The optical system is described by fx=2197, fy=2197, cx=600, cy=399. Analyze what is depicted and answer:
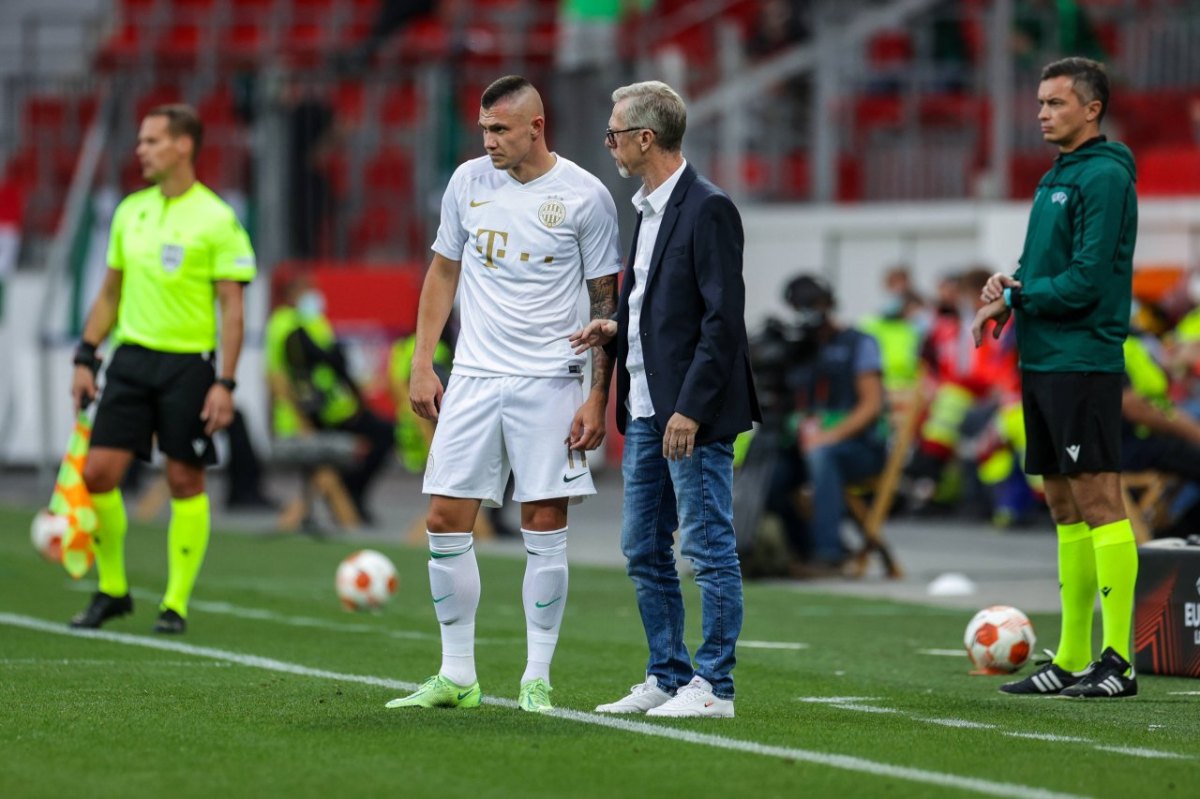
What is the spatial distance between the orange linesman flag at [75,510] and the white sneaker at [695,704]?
4.12 metres

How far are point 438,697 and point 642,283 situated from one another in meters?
1.51

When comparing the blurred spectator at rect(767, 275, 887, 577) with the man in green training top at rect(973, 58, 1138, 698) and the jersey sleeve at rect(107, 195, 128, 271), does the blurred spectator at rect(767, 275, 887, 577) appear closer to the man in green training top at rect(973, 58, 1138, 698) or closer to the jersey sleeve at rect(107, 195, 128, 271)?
the jersey sleeve at rect(107, 195, 128, 271)

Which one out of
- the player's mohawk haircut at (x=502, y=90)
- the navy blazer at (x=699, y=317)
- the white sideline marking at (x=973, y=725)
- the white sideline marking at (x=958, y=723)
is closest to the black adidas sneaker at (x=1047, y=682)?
the white sideline marking at (x=973, y=725)

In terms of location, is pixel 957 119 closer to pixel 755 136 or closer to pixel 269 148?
pixel 755 136

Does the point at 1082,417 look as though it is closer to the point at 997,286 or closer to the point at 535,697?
the point at 997,286

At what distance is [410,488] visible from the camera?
23.0 metres

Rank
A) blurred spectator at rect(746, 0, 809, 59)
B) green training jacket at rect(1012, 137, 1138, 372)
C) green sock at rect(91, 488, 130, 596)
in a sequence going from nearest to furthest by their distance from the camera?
1. green training jacket at rect(1012, 137, 1138, 372)
2. green sock at rect(91, 488, 130, 596)
3. blurred spectator at rect(746, 0, 809, 59)

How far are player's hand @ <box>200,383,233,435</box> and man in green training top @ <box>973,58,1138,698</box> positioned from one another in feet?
11.6

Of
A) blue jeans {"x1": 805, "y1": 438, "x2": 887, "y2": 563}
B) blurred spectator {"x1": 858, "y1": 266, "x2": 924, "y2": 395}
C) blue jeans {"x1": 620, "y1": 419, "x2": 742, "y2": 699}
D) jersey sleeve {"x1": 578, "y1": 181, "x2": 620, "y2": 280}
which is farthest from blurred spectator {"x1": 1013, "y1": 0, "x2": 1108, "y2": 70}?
blue jeans {"x1": 620, "y1": 419, "x2": 742, "y2": 699}

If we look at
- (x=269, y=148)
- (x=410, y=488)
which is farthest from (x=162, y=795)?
(x=269, y=148)

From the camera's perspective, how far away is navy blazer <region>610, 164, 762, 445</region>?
689 cm

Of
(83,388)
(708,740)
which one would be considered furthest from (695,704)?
(83,388)

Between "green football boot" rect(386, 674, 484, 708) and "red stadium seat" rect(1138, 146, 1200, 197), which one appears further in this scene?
"red stadium seat" rect(1138, 146, 1200, 197)

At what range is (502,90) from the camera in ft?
23.2
